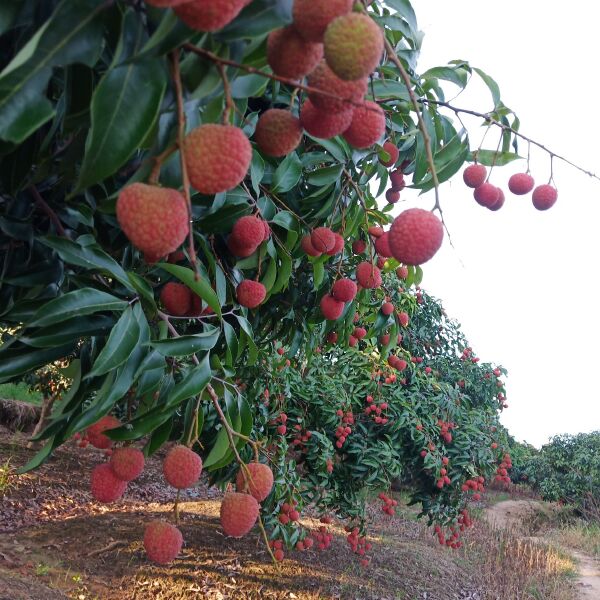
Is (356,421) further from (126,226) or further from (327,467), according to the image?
(126,226)

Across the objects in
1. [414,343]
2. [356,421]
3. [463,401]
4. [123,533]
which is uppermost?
[414,343]

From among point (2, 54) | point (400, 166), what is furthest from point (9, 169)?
point (400, 166)

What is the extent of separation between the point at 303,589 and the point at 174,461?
14.2 feet

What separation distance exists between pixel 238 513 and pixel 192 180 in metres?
0.76

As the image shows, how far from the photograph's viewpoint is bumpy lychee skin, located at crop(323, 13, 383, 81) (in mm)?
487

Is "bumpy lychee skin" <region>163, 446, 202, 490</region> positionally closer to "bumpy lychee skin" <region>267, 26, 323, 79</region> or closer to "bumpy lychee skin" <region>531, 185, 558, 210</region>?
"bumpy lychee skin" <region>267, 26, 323, 79</region>

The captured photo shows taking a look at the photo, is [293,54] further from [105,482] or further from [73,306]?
[105,482]

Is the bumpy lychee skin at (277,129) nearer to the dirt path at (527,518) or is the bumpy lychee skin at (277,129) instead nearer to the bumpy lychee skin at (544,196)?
the bumpy lychee skin at (544,196)

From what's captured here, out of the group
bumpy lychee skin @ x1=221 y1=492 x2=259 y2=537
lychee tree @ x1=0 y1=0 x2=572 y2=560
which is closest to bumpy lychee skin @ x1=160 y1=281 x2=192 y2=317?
lychee tree @ x1=0 y1=0 x2=572 y2=560

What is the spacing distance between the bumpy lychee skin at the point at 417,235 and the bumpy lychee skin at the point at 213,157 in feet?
0.66

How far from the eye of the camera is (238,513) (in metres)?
1.11

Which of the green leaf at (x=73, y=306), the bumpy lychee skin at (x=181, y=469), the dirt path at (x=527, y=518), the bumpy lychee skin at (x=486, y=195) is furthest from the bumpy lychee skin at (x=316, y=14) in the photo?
the dirt path at (x=527, y=518)

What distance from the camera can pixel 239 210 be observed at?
137cm

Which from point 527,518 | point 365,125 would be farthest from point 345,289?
point 527,518
